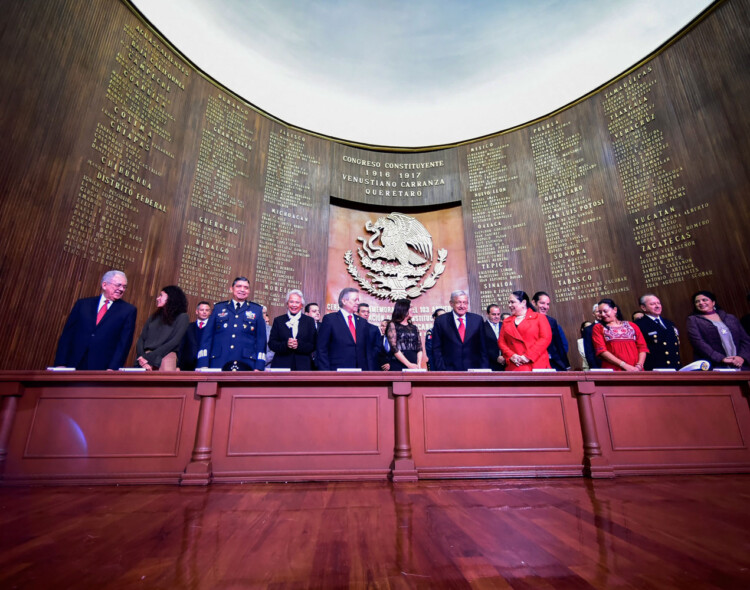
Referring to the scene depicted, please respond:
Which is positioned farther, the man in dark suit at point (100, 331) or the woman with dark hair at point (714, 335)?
the woman with dark hair at point (714, 335)

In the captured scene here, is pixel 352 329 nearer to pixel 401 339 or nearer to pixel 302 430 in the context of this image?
pixel 401 339

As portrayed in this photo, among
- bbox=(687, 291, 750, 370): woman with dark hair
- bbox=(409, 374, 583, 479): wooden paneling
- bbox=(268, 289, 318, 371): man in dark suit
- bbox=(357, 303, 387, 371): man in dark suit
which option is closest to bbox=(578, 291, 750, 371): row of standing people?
bbox=(687, 291, 750, 370): woman with dark hair

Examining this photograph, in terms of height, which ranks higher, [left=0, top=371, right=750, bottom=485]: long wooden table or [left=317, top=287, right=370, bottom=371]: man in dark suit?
[left=317, top=287, right=370, bottom=371]: man in dark suit

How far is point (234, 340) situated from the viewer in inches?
136

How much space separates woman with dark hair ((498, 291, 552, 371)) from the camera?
327 centimetres

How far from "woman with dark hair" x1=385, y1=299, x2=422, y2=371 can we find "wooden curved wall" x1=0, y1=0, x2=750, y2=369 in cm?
288

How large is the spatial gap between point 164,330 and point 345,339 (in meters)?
1.77

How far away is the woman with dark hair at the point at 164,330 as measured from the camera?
3.42 m

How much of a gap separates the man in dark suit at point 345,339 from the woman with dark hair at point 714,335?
326cm

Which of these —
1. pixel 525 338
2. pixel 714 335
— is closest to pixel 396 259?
pixel 525 338

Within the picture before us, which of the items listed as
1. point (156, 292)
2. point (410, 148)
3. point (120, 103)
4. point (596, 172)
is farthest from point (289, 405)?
point (410, 148)

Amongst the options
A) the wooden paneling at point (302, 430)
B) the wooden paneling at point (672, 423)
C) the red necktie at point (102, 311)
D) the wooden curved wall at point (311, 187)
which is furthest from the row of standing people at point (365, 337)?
the wooden curved wall at point (311, 187)

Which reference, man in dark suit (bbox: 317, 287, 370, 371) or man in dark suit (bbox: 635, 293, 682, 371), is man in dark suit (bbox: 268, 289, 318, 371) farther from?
man in dark suit (bbox: 635, 293, 682, 371)

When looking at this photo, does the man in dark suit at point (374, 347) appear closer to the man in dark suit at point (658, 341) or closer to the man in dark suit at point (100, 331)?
the man in dark suit at point (100, 331)
